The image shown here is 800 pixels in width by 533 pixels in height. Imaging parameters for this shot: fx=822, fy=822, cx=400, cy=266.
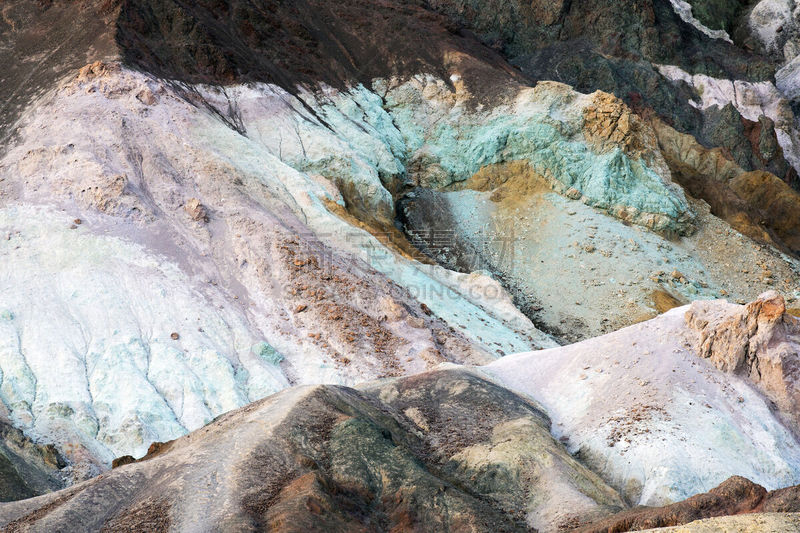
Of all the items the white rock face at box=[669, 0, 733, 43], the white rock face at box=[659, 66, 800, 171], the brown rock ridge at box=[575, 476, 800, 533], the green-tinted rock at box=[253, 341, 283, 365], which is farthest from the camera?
the white rock face at box=[669, 0, 733, 43]

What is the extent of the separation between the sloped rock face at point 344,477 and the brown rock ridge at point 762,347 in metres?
3.75

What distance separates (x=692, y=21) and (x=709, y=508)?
52328 mm

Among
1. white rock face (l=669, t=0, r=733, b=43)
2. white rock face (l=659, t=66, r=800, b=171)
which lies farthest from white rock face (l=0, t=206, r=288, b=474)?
white rock face (l=669, t=0, r=733, b=43)

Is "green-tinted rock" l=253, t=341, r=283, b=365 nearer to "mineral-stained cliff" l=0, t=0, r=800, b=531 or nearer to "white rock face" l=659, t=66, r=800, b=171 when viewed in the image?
"mineral-stained cliff" l=0, t=0, r=800, b=531

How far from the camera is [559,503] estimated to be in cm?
1152

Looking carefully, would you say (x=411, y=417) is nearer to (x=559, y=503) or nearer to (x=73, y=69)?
(x=559, y=503)

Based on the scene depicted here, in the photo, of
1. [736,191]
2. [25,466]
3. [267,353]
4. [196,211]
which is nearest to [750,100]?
[736,191]

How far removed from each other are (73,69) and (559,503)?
75.9 feet

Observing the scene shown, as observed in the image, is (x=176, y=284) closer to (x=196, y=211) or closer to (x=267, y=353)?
(x=196, y=211)

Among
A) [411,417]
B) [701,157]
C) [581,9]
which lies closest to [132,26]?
[411,417]

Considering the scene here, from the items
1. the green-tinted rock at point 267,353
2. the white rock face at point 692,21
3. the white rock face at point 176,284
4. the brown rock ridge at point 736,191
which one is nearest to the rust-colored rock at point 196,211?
the white rock face at point 176,284

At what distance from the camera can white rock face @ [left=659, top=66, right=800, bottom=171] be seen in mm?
49219

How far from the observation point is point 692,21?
183ft

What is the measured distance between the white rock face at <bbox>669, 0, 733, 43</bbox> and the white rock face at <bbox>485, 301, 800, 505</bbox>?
1753 inches
